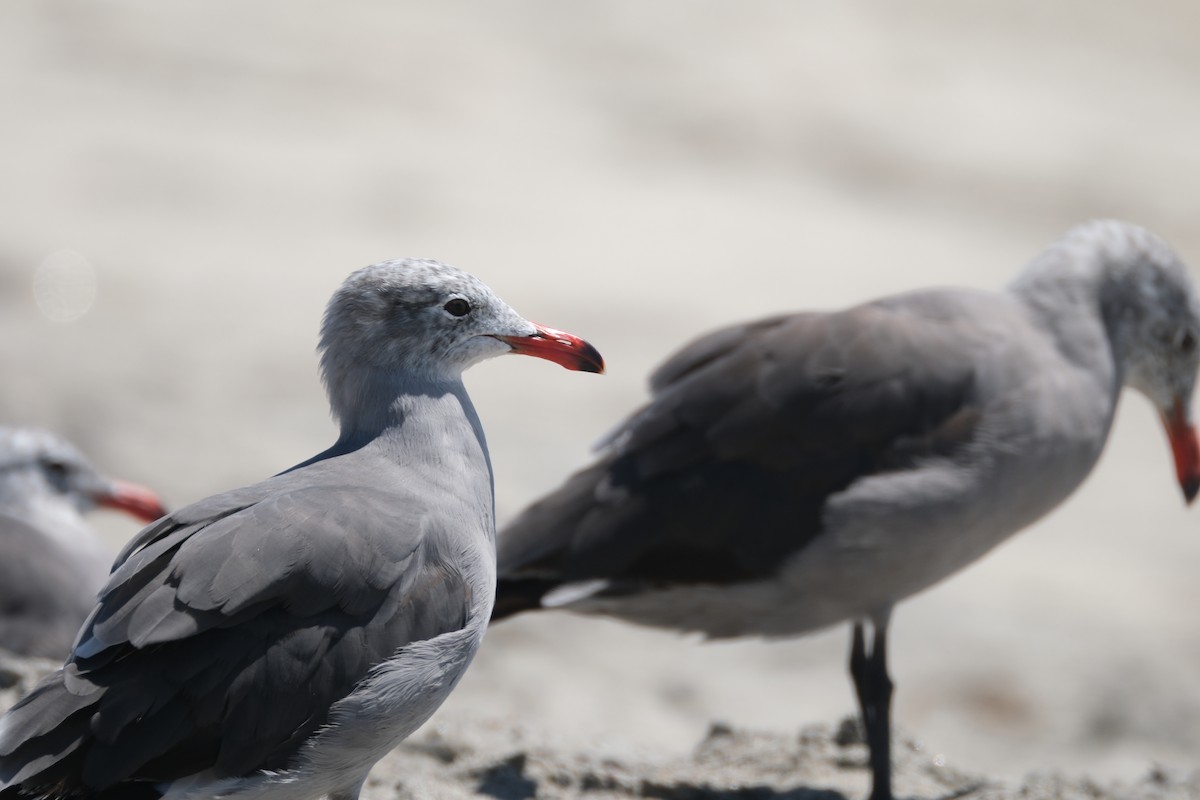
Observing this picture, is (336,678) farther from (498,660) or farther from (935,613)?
(935,613)

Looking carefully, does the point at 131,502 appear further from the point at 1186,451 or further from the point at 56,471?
the point at 1186,451

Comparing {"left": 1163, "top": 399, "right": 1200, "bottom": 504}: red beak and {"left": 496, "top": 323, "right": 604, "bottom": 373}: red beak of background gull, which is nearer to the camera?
{"left": 496, "top": 323, "right": 604, "bottom": 373}: red beak of background gull

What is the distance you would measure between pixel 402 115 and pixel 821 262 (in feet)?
13.6

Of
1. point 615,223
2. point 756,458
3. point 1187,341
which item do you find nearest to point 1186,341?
point 1187,341

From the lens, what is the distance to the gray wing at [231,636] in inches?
141

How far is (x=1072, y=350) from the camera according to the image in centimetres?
584

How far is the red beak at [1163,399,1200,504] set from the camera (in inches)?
249

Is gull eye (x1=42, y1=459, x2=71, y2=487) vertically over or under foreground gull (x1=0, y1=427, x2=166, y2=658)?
over

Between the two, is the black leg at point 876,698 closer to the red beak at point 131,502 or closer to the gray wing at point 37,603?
the gray wing at point 37,603

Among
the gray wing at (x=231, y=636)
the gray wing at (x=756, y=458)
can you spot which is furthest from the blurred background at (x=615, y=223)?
the gray wing at (x=231, y=636)

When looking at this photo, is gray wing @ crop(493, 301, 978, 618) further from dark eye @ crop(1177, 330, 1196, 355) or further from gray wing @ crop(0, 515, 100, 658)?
gray wing @ crop(0, 515, 100, 658)

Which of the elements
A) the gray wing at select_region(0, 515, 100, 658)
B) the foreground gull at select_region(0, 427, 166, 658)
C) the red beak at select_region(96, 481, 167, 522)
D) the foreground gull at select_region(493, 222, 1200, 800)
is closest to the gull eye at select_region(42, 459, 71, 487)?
the foreground gull at select_region(0, 427, 166, 658)

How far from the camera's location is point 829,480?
5.55 m

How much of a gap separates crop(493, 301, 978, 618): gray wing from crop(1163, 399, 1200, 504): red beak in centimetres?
114
